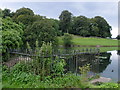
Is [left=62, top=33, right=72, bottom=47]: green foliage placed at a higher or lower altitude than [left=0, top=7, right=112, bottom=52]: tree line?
lower

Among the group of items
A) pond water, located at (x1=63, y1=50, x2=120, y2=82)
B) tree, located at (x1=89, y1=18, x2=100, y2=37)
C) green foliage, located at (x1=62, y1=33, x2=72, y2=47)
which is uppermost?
tree, located at (x1=89, y1=18, x2=100, y2=37)

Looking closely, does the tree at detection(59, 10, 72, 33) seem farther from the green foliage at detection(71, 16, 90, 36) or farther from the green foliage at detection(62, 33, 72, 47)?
the green foliage at detection(62, 33, 72, 47)

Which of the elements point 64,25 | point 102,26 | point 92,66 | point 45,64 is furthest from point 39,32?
point 102,26

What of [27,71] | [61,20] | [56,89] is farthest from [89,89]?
[61,20]

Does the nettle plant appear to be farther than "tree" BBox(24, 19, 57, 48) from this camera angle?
No

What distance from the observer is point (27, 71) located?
3984 millimetres

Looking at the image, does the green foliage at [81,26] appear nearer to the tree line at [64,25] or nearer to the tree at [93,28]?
the tree line at [64,25]

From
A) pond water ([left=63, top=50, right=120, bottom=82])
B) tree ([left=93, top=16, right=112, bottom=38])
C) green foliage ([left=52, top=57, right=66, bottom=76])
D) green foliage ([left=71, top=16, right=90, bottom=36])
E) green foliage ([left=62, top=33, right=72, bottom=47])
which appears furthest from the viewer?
tree ([left=93, top=16, right=112, bottom=38])

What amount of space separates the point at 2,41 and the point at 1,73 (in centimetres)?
140

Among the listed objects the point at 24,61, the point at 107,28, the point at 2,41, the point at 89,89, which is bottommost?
the point at 89,89

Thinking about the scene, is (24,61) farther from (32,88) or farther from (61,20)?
(61,20)

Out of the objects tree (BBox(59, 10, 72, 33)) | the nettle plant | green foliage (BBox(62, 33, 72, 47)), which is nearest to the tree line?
tree (BBox(59, 10, 72, 33))

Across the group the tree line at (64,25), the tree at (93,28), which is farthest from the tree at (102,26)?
the tree at (93,28)

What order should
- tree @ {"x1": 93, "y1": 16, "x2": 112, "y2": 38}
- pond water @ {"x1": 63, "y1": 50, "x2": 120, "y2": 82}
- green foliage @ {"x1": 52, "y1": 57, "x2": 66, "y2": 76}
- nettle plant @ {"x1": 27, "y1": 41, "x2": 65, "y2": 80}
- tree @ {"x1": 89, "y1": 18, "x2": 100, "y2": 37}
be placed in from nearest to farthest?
nettle plant @ {"x1": 27, "y1": 41, "x2": 65, "y2": 80} < green foliage @ {"x1": 52, "y1": 57, "x2": 66, "y2": 76} < pond water @ {"x1": 63, "y1": 50, "x2": 120, "y2": 82} < tree @ {"x1": 89, "y1": 18, "x2": 100, "y2": 37} < tree @ {"x1": 93, "y1": 16, "x2": 112, "y2": 38}
